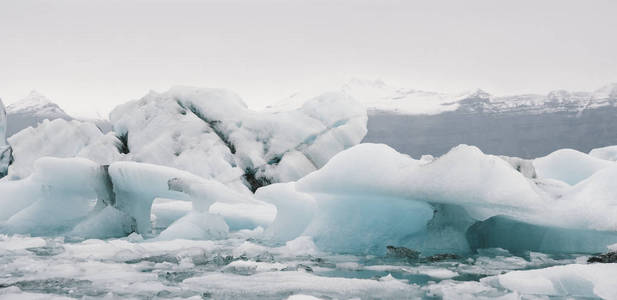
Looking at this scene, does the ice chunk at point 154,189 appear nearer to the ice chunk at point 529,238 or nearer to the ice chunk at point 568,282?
the ice chunk at point 529,238

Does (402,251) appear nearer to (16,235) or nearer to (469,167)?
(469,167)

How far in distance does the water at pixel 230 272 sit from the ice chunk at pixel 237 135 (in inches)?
244

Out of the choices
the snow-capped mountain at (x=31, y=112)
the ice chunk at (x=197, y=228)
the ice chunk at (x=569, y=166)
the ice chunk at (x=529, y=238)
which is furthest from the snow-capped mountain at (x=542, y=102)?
the ice chunk at (x=197, y=228)

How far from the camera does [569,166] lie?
423 inches

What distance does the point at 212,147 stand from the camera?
13.6m

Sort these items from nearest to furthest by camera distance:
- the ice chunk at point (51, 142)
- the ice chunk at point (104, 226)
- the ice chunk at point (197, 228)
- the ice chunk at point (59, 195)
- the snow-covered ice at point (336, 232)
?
the snow-covered ice at point (336, 232), the ice chunk at point (197, 228), the ice chunk at point (104, 226), the ice chunk at point (59, 195), the ice chunk at point (51, 142)

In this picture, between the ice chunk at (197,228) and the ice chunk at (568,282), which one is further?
the ice chunk at (197,228)

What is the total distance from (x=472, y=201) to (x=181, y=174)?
4338 mm

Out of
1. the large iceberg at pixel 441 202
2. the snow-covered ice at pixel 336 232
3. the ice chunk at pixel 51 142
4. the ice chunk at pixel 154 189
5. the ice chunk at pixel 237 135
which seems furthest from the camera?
the ice chunk at pixel 51 142

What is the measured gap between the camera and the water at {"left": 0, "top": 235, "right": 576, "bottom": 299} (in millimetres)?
4426

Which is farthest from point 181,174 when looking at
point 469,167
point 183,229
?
point 469,167

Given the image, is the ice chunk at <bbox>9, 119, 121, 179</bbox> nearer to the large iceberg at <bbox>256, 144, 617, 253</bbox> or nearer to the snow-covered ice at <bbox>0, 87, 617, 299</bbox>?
the snow-covered ice at <bbox>0, 87, 617, 299</bbox>

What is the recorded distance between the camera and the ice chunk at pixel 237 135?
531 inches

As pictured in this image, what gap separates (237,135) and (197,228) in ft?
20.0
